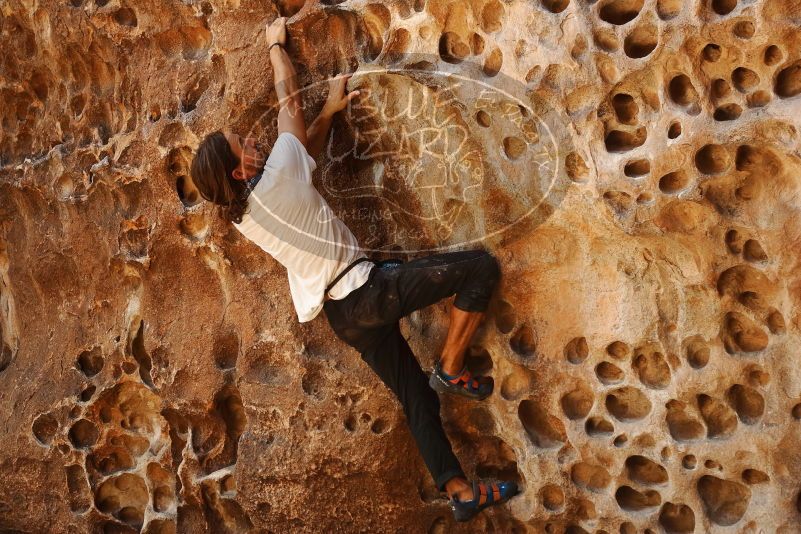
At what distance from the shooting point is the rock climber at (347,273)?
3053 mm

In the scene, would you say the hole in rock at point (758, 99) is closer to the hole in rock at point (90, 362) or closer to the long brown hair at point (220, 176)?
the long brown hair at point (220, 176)

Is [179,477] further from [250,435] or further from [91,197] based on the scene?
[91,197]

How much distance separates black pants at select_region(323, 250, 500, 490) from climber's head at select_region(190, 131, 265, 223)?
51 cm

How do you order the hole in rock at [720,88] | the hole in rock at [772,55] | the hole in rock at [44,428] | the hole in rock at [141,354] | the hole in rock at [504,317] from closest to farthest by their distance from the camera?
the hole in rock at [772,55] < the hole in rock at [720,88] < the hole in rock at [504,317] < the hole in rock at [141,354] < the hole in rock at [44,428]

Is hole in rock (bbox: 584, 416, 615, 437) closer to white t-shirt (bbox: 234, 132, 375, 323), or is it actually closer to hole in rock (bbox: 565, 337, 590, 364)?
hole in rock (bbox: 565, 337, 590, 364)

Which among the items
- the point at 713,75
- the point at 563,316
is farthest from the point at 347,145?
the point at 713,75

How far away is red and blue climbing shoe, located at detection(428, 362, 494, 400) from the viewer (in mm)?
3297

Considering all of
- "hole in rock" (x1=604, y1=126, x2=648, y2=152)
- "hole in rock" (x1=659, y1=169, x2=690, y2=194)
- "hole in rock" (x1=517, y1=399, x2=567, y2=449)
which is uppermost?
"hole in rock" (x1=604, y1=126, x2=648, y2=152)

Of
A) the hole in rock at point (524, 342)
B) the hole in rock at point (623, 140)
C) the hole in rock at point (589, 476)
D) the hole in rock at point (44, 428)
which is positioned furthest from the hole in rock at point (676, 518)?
the hole in rock at point (44, 428)

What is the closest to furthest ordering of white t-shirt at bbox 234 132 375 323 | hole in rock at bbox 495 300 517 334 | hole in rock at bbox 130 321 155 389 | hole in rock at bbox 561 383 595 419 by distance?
white t-shirt at bbox 234 132 375 323, hole in rock at bbox 561 383 595 419, hole in rock at bbox 495 300 517 334, hole in rock at bbox 130 321 155 389

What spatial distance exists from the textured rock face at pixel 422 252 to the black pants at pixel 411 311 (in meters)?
0.17

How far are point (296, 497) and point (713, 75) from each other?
7.29 ft

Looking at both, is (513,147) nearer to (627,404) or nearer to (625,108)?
(625,108)

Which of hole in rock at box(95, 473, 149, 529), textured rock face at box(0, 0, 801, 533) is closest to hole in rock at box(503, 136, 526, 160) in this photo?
textured rock face at box(0, 0, 801, 533)
